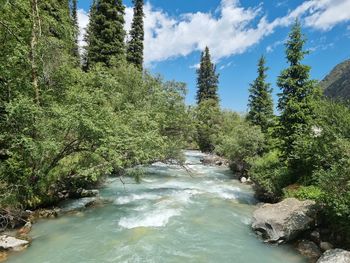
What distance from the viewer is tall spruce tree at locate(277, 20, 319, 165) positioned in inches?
646

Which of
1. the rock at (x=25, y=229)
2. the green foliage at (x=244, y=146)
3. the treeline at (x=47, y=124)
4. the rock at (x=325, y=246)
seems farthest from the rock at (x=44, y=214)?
the green foliage at (x=244, y=146)

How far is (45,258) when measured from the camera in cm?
925

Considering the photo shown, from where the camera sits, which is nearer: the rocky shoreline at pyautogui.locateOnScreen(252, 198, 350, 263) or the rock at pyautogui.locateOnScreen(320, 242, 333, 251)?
the rock at pyautogui.locateOnScreen(320, 242, 333, 251)

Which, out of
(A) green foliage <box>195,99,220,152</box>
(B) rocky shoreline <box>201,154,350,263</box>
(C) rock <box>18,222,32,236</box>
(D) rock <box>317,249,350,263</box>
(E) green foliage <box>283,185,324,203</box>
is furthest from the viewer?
(A) green foliage <box>195,99,220,152</box>

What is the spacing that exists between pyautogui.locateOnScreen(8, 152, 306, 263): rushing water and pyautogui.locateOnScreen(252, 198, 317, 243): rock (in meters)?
0.41

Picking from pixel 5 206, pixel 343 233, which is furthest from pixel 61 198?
pixel 343 233

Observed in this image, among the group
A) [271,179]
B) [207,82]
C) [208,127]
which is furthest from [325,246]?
[207,82]

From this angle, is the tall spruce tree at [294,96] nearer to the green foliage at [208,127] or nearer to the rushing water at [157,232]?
the rushing water at [157,232]

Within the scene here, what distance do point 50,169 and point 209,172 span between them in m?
15.9

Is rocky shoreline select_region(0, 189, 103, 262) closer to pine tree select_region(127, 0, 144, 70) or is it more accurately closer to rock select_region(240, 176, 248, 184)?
rock select_region(240, 176, 248, 184)

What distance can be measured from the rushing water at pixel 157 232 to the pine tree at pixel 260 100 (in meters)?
13.9

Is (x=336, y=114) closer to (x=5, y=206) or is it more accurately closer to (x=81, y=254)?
(x=81, y=254)

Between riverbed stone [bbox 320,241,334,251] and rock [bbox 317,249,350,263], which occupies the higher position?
rock [bbox 317,249,350,263]

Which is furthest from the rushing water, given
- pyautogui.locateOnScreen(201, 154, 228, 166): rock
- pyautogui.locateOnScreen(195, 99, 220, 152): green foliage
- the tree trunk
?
pyautogui.locateOnScreen(195, 99, 220, 152): green foliage
